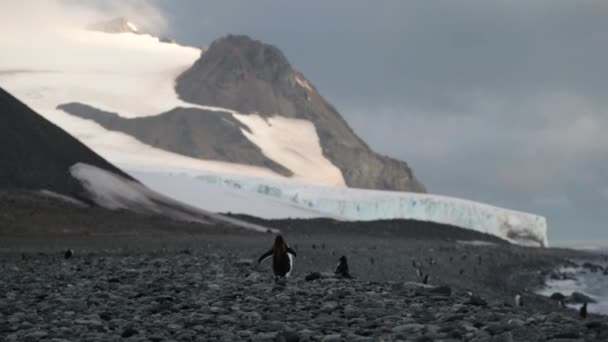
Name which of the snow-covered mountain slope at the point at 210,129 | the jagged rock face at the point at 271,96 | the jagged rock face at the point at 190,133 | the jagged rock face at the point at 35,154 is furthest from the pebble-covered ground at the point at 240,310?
the jagged rock face at the point at 271,96

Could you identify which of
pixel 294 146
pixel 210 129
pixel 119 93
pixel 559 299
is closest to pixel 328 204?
pixel 559 299

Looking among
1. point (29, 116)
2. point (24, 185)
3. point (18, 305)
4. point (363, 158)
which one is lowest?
point (18, 305)

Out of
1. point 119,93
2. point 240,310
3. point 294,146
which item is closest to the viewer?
point 240,310

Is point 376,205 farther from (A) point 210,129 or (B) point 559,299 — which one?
(B) point 559,299

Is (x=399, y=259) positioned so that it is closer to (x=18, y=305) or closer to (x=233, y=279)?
(x=233, y=279)

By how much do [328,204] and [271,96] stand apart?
178 feet

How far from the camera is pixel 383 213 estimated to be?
71250 millimetres

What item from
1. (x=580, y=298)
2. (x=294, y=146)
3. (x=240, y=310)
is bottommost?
(x=240, y=310)

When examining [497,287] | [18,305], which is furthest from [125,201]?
[18,305]

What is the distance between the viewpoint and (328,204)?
69062 mm

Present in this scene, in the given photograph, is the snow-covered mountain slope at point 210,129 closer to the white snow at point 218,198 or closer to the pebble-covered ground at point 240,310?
the white snow at point 218,198

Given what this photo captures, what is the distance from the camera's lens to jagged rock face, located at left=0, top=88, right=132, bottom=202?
139 ft

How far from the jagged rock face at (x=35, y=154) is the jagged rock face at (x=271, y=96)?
6603 centimetres

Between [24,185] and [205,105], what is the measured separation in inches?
3019
